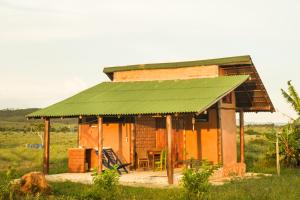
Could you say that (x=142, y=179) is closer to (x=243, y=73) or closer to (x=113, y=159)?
(x=113, y=159)

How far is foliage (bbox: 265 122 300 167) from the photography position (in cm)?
2225

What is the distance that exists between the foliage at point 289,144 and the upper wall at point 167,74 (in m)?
4.47

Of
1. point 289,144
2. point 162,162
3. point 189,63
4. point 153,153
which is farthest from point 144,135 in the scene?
point 289,144

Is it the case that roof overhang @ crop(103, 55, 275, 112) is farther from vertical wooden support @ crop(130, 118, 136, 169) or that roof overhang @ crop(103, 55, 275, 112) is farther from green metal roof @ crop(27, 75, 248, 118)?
vertical wooden support @ crop(130, 118, 136, 169)

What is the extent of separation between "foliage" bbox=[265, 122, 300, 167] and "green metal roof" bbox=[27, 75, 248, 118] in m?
4.57

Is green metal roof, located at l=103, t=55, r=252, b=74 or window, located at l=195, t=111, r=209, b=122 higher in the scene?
green metal roof, located at l=103, t=55, r=252, b=74

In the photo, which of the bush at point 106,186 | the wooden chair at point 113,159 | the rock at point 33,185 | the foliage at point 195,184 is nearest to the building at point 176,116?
the wooden chair at point 113,159

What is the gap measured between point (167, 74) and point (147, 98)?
384 cm

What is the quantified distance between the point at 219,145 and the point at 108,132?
17.1 feet

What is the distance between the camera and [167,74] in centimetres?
2247

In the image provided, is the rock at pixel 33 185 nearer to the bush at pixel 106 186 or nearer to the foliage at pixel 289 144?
the bush at pixel 106 186

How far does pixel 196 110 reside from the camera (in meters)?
15.6

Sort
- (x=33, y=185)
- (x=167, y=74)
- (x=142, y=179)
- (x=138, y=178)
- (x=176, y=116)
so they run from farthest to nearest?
1. (x=167, y=74)
2. (x=176, y=116)
3. (x=138, y=178)
4. (x=142, y=179)
5. (x=33, y=185)

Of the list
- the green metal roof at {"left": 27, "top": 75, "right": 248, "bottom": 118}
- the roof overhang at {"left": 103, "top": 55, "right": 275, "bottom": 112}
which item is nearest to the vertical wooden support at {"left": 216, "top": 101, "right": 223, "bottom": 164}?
the green metal roof at {"left": 27, "top": 75, "right": 248, "bottom": 118}
